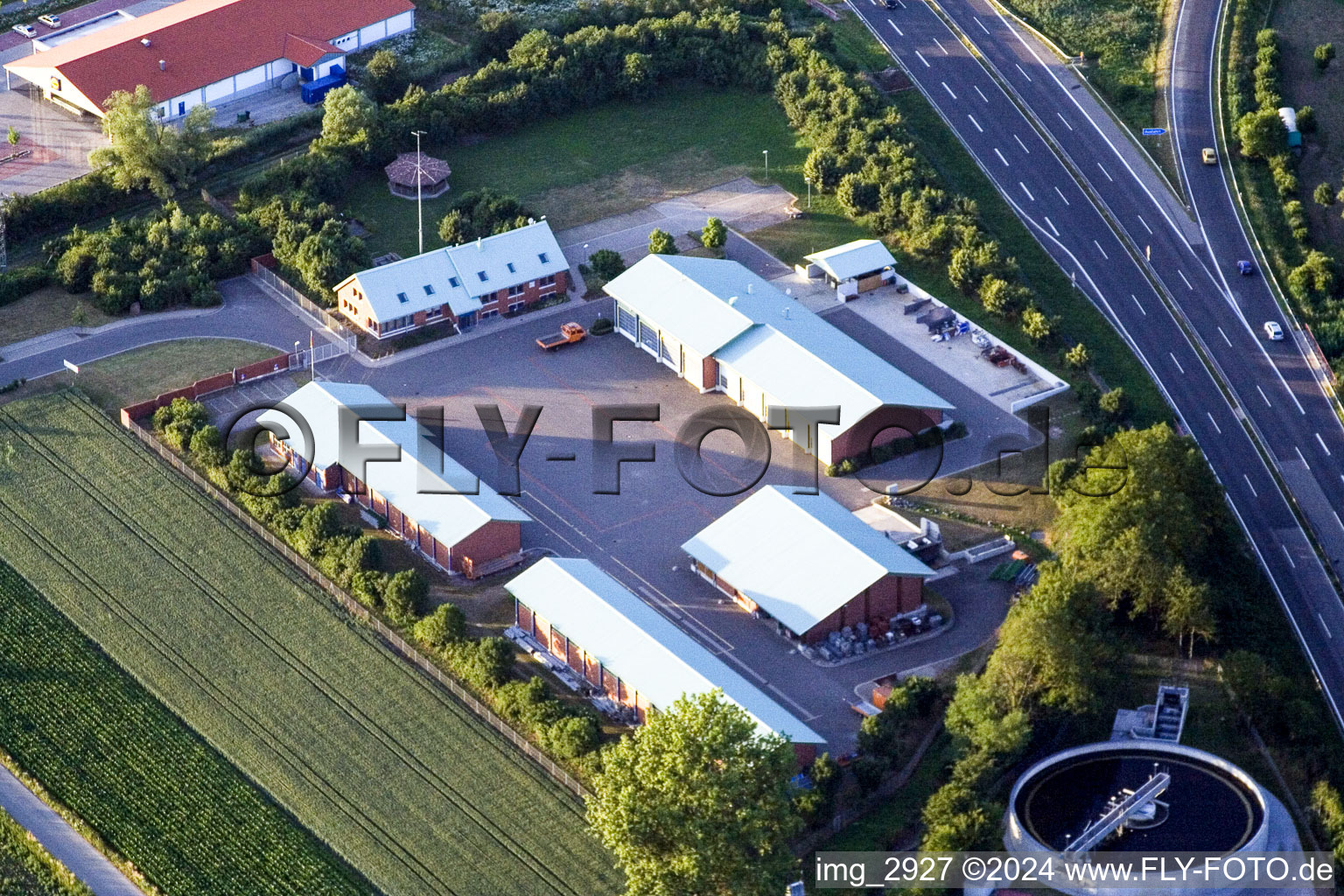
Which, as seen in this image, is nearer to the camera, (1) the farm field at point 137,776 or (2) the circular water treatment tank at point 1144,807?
(2) the circular water treatment tank at point 1144,807

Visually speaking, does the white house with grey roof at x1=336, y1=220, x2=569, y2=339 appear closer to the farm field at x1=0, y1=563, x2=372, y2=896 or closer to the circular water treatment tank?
the farm field at x1=0, y1=563, x2=372, y2=896

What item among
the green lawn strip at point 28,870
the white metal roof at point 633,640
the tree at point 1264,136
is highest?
the tree at point 1264,136

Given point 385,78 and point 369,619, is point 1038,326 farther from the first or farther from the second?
point 385,78

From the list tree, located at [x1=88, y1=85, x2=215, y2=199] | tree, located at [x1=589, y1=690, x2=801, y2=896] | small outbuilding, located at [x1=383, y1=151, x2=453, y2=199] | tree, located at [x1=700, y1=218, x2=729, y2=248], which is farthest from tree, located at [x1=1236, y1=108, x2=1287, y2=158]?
tree, located at [x1=589, y1=690, x2=801, y2=896]

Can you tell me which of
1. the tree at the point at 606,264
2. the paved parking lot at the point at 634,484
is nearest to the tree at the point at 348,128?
the tree at the point at 606,264

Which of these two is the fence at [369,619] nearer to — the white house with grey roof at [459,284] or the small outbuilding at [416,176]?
the white house with grey roof at [459,284]
